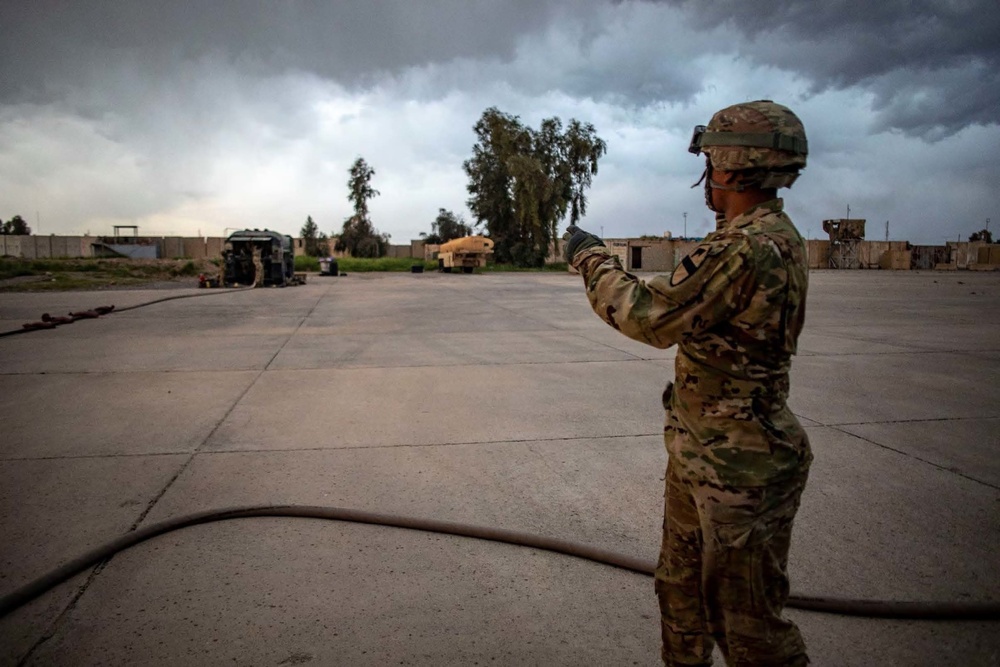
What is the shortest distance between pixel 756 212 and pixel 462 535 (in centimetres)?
196

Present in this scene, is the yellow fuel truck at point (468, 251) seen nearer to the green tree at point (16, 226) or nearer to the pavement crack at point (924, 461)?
the pavement crack at point (924, 461)

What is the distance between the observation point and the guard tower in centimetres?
5212

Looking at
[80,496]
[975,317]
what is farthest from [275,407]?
[975,317]

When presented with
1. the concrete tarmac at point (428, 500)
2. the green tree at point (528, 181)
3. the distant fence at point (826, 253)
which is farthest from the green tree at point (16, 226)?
the concrete tarmac at point (428, 500)

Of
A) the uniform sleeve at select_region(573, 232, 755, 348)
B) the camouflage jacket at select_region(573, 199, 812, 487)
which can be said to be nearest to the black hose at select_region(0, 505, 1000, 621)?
the camouflage jacket at select_region(573, 199, 812, 487)

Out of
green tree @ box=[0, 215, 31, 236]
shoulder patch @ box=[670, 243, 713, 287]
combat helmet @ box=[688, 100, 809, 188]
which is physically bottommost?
shoulder patch @ box=[670, 243, 713, 287]

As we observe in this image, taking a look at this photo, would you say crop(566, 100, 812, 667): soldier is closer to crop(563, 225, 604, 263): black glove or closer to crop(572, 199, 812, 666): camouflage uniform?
crop(572, 199, 812, 666): camouflage uniform

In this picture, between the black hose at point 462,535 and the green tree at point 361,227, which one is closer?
the black hose at point 462,535

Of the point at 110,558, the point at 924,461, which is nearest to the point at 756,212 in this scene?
the point at 110,558

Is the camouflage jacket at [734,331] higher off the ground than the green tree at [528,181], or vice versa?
the green tree at [528,181]

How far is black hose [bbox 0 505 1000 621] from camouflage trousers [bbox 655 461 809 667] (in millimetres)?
853

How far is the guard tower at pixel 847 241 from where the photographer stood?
5212 cm

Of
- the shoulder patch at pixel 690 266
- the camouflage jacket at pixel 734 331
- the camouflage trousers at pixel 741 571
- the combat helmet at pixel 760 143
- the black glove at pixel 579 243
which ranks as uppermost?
the combat helmet at pixel 760 143

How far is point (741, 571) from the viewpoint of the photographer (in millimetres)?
1599
